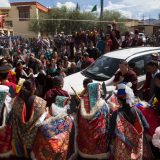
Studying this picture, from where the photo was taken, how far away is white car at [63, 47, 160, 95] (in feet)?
27.5

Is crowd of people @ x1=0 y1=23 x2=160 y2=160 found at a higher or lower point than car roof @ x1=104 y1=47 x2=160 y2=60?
lower

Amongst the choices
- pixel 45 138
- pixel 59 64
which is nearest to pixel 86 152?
pixel 45 138

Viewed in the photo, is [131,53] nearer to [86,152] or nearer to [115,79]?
[115,79]

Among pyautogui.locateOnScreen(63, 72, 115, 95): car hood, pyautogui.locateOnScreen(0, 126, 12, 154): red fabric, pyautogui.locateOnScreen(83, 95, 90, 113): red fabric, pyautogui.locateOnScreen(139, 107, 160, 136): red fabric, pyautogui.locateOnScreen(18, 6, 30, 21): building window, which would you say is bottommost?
pyautogui.locateOnScreen(0, 126, 12, 154): red fabric

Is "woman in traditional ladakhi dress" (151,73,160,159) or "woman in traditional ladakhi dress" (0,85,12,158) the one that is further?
"woman in traditional ladakhi dress" (0,85,12,158)

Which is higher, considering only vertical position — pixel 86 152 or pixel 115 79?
pixel 115 79

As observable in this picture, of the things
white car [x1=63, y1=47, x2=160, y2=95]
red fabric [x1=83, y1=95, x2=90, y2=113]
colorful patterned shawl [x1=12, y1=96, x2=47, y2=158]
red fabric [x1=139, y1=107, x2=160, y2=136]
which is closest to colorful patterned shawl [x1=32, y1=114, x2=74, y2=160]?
colorful patterned shawl [x1=12, y1=96, x2=47, y2=158]

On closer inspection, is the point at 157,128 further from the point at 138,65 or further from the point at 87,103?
the point at 138,65

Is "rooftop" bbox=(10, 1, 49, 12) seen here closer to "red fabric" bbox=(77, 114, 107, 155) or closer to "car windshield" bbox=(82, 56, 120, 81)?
"car windshield" bbox=(82, 56, 120, 81)

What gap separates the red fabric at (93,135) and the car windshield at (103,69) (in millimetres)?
3440

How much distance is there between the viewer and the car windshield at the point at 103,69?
8446 millimetres

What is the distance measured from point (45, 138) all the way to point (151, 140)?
5.45 ft

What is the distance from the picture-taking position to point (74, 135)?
509cm

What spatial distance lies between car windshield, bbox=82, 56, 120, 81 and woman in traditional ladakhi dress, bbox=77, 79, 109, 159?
329 centimetres
